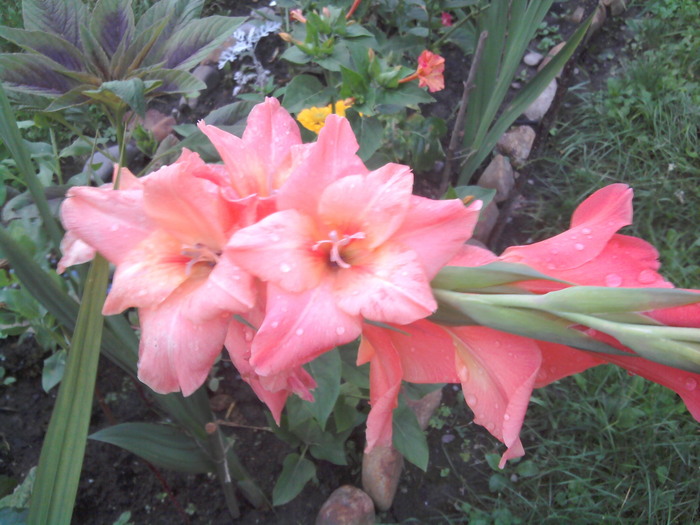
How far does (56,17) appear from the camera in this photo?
1.08 meters

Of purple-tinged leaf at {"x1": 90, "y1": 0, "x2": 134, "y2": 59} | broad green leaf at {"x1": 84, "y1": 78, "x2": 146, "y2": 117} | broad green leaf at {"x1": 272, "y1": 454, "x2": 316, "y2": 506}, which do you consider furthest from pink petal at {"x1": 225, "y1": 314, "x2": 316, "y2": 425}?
broad green leaf at {"x1": 272, "y1": 454, "x2": 316, "y2": 506}

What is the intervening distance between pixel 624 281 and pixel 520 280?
118mm

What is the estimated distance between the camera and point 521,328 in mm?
515

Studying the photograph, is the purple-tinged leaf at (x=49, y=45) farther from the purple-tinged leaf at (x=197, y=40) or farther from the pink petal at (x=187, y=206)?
the pink petal at (x=187, y=206)

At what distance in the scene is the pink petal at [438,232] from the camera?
53cm

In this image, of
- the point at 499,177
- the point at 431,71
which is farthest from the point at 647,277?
the point at 499,177

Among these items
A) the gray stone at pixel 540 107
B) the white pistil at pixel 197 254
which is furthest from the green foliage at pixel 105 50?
the gray stone at pixel 540 107

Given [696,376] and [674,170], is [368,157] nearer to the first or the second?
[696,376]

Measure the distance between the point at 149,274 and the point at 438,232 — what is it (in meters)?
0.29

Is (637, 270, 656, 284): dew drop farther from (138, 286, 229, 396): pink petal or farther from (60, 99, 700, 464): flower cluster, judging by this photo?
(138, 286, 229, 396): pink petal

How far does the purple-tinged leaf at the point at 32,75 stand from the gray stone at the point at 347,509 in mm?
1228

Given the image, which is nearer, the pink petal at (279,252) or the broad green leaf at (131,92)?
the pink petal at (279,252)

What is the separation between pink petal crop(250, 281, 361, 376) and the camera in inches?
19.5

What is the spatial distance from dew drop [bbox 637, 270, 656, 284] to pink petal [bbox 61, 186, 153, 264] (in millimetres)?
496
